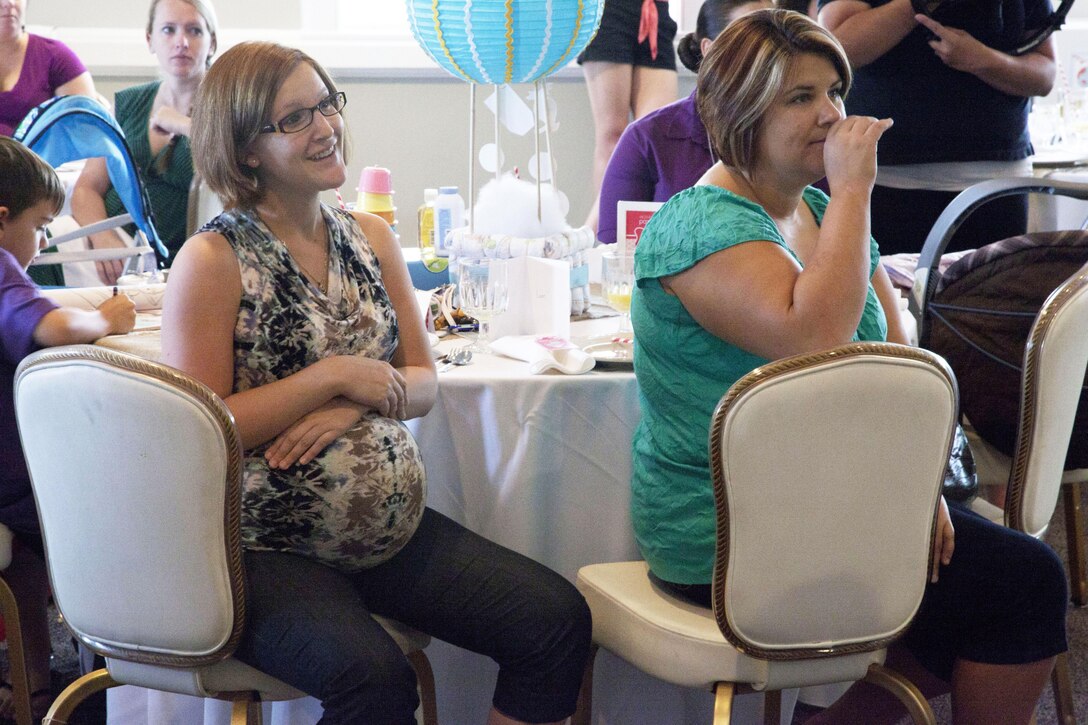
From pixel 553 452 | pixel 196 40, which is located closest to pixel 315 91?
pixel 553 452

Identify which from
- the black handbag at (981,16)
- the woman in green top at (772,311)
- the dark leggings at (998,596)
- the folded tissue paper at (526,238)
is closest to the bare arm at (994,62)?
the black handbag at (981,16)

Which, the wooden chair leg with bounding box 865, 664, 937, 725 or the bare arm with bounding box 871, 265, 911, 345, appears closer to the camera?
the wooden chair leg with bounding box 865, 664, 937, 725

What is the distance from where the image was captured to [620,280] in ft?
6.67

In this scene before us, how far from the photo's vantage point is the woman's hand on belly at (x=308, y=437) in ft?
4.85

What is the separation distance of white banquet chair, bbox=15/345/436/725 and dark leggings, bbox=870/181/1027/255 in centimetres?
198

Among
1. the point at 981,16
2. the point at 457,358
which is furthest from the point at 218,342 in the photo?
the point at 981,16

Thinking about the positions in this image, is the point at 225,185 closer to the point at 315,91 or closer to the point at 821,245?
the point at 315,91

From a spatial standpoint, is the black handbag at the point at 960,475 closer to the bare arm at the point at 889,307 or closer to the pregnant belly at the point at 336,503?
the bare arm at the point at 889,307

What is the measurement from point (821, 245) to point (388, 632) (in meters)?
0.78

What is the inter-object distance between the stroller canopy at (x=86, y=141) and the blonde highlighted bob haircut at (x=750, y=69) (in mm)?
1448

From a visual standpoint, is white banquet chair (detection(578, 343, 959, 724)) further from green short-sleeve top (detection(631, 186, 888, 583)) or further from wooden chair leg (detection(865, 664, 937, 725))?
green short-sleeve top (detection(631, 186, 888, 583))

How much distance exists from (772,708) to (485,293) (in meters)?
0.82

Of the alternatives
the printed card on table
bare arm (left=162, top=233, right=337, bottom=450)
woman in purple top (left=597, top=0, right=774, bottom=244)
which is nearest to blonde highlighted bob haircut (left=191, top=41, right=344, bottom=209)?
bare arm (left=162, top=233, right=337, bottom=450)

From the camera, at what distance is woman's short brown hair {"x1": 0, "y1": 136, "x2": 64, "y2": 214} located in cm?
188
